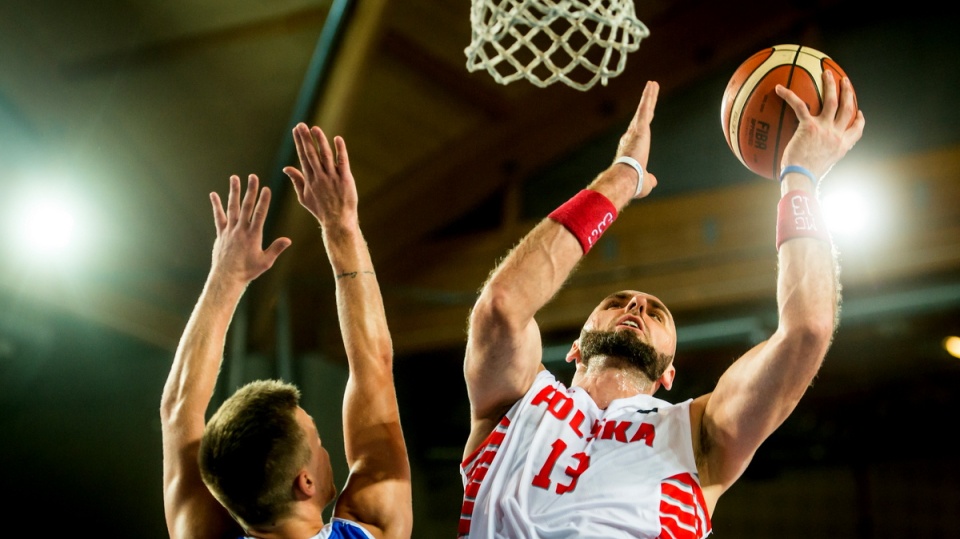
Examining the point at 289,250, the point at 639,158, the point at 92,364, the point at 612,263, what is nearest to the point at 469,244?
the point at 612,263

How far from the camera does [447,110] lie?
7.44 meters

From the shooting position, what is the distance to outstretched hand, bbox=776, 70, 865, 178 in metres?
2.34

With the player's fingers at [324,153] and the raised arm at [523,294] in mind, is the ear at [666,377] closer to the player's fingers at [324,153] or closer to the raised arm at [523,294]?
the raised arm at [523,294]

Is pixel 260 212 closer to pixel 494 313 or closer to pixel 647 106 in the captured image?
pixel 494 313

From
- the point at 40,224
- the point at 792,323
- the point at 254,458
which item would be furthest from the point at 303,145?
the point at 40,224

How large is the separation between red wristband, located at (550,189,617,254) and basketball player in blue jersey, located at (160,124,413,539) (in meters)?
0.55

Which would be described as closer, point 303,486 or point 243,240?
point 303,486

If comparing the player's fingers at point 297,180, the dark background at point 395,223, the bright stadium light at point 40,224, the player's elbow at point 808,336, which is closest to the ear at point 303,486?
the player's fingers at point 297,180

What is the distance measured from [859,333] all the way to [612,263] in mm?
2037

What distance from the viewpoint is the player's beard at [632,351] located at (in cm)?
268

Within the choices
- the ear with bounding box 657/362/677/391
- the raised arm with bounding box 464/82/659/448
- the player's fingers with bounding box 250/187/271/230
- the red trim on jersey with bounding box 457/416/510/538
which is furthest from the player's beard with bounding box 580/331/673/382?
the player's fingers with bounding box 250/187/271/230

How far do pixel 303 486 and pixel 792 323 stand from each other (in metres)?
1.26

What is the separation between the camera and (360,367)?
2.39 metres

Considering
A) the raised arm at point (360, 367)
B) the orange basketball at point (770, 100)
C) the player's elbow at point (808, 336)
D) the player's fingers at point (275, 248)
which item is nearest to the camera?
the player's elbow at point (808, 336)
